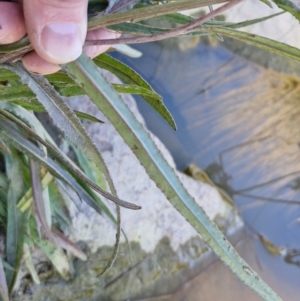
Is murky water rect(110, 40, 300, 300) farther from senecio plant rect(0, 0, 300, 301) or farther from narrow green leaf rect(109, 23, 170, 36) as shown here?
narrow green leaf rect(109, 23, 170, 36)

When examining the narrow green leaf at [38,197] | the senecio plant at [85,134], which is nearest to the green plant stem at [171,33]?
the senecio plant at [85,134]

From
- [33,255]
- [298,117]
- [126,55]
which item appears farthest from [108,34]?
[298,117]

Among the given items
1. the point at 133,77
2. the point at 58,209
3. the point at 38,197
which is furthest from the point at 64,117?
the point at 58,209

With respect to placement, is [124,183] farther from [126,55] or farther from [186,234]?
[126,55]

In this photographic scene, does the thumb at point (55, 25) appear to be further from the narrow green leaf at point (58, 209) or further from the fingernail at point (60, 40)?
the narrow green leaf at point (58, 209)

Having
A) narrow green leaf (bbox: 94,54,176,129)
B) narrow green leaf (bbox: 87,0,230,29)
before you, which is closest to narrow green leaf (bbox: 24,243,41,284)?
narrow green leaf (bbox: 94,54,176,129)

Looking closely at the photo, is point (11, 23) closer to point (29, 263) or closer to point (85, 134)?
point (85, 134)
